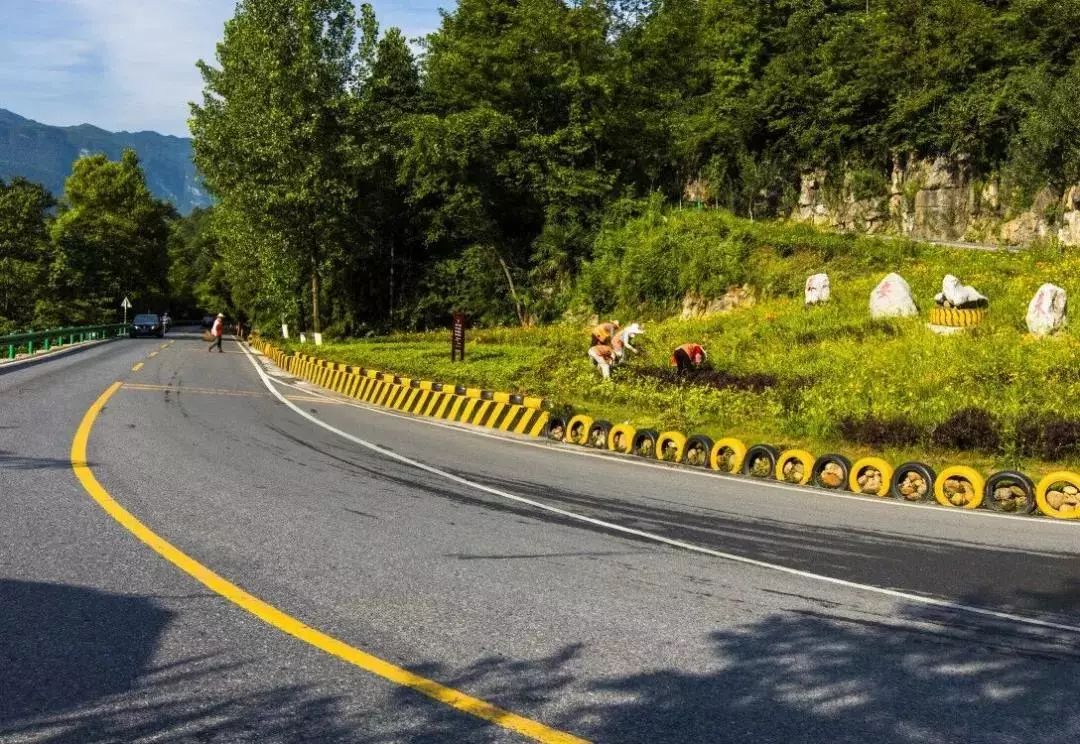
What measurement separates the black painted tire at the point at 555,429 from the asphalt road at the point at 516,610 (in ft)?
16.0

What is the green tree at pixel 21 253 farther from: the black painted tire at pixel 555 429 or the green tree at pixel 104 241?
the black painted tire at pixel 555 429

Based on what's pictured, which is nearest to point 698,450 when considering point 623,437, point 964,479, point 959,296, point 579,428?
point 623,437

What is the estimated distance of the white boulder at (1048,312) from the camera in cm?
1861

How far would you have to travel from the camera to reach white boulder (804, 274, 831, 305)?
2581 cm

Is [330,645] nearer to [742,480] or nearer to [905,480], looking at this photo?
[742,480]

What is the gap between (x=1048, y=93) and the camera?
113ft

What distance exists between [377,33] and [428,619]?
3946 cm

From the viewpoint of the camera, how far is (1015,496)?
10383 millimetres

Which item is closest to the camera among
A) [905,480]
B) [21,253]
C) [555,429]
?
[905,480]

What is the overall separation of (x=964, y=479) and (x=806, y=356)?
29.9 ft

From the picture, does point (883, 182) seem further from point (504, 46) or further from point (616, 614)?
point (616, 614)

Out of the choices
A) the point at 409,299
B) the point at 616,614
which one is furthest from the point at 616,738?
the point at 409,299

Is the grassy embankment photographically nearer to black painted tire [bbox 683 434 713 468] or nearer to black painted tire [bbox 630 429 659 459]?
black painted tire [bbox 683 434 713 468]

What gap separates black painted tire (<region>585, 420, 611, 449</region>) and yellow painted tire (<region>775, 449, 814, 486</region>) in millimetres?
3347
